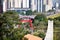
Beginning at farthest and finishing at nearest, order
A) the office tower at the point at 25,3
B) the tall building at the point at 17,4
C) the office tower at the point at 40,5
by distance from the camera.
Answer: the office tower at the point at 25,3 < the tall building at the point at 17,4 < the office tower at the point at 40,5

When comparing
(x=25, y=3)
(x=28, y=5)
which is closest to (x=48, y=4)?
(x=28, y=5)

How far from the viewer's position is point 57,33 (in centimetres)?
390

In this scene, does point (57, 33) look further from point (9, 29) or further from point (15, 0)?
point (15, 0)

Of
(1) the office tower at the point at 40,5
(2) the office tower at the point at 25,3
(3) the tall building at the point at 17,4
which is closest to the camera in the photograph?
(1) the office tower at the point at 40,5

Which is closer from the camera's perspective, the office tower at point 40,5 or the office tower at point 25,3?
the office tower at point 40,5

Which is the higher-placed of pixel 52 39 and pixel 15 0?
pixel 15 0

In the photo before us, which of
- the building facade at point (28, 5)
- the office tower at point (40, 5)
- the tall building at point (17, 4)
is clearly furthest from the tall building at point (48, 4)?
the tall building at point (17, 4)

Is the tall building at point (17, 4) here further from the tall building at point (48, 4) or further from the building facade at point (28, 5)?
the tall building at point (48, 4)

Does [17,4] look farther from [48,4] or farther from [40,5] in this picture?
[48,4]

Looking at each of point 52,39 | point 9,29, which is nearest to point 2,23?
point 9,29

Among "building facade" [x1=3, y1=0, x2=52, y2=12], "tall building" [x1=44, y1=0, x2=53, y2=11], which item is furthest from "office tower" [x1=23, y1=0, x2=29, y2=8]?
"tall building" [x1=44, y1=0, x2=53, y2=11]

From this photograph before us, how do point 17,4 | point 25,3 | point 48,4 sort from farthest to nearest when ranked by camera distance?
point 25,3, point 17,4, point 48,4

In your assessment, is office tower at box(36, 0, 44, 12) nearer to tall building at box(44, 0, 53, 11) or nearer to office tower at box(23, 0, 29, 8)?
tall building at box(44, 0, 53, 11)

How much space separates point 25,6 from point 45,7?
Result: 2.17 feet
